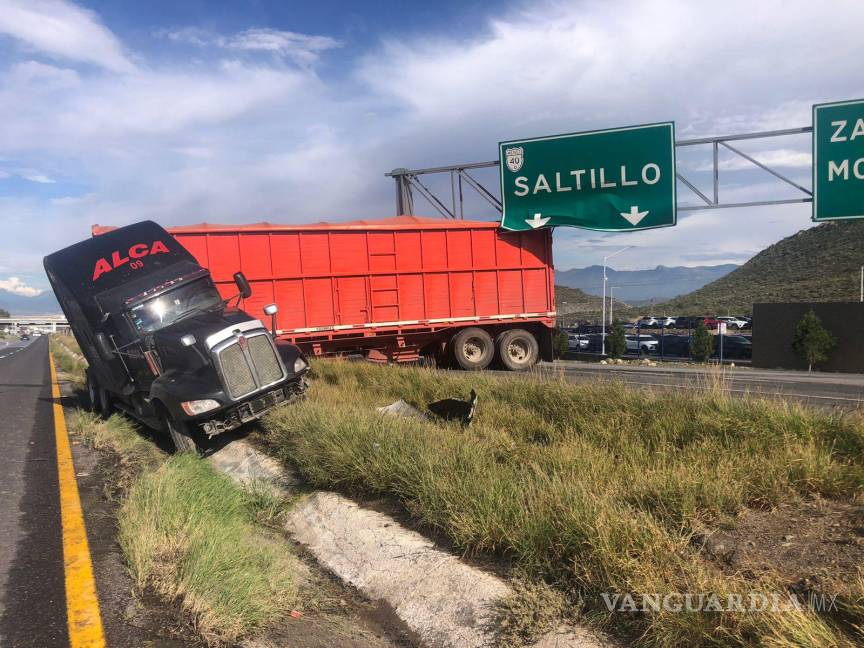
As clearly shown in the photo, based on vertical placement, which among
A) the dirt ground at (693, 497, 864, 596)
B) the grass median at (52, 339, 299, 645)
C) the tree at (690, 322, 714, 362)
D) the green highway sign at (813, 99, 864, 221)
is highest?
the green highway sign at (813, 99, 864, 221)

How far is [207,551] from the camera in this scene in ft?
13.9

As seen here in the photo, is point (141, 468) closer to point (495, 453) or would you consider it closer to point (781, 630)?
point (495, 453)

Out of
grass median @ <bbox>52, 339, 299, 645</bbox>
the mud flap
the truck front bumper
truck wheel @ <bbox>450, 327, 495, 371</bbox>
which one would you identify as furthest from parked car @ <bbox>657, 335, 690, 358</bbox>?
grass median @ <bbox>52, 339, 299, 645</bbox>

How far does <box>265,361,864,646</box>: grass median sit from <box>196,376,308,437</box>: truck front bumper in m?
0.42

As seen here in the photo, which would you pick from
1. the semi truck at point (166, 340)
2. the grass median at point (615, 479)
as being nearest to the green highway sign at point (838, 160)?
the grass median at point (615, 479)

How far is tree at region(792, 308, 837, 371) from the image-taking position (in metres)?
27.5

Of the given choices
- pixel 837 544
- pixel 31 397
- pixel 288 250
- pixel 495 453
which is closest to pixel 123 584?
pixel 495 453

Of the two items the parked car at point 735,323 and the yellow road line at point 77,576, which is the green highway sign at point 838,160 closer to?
the yellow road line at point 77,576

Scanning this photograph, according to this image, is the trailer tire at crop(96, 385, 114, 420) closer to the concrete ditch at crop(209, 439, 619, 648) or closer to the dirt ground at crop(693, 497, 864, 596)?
the concrete ditch at crop(209, 439, 619, 648)

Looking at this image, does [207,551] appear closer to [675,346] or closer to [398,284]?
[398,284]

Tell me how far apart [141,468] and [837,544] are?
671 centimetres

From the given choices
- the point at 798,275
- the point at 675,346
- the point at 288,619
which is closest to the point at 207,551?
the point at 288,619

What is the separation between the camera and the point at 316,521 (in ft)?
17.2

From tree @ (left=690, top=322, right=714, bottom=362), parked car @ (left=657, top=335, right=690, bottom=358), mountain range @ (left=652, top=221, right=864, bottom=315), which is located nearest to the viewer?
tree @ (left=690, top=322, right=714, bottom=362)
